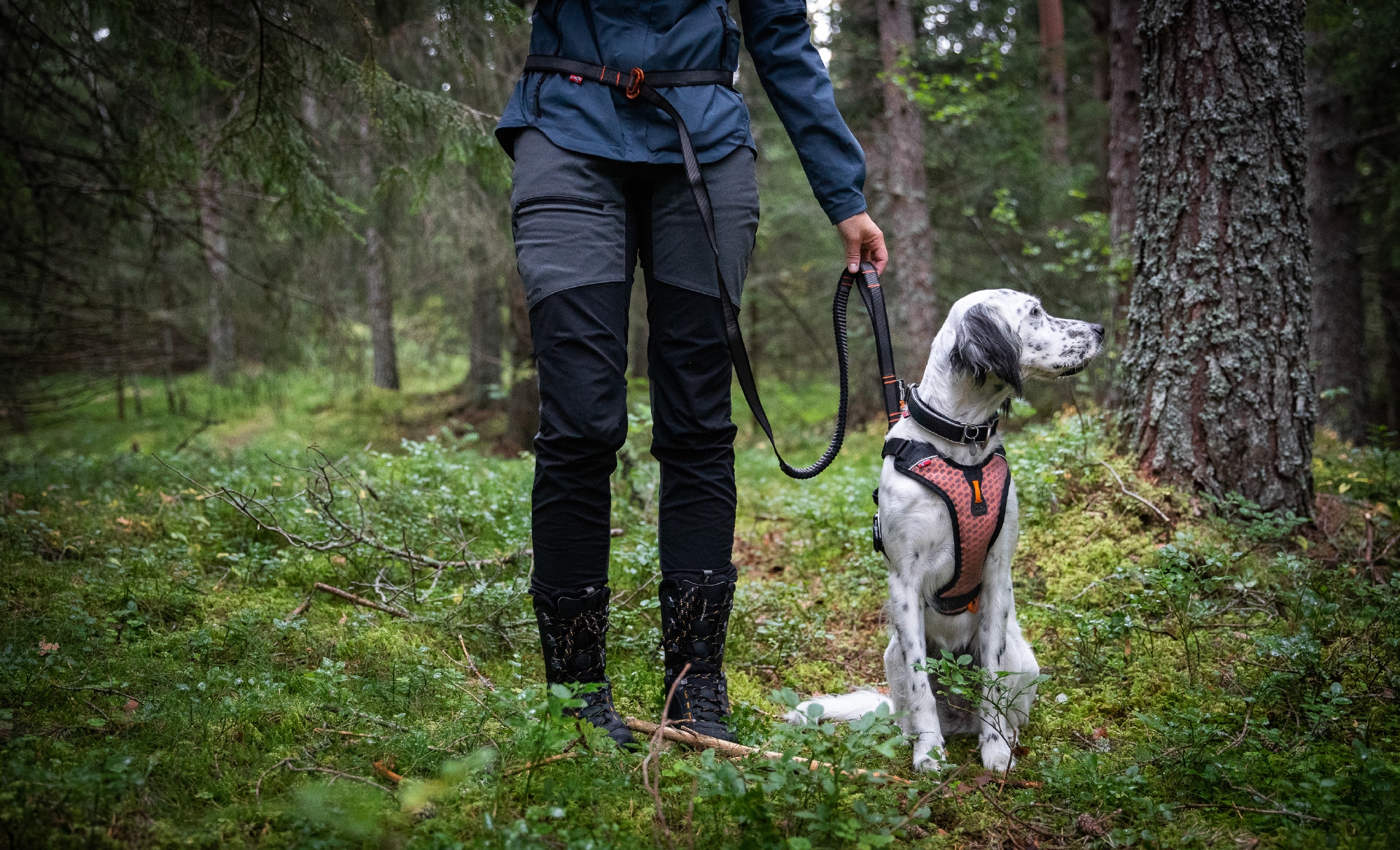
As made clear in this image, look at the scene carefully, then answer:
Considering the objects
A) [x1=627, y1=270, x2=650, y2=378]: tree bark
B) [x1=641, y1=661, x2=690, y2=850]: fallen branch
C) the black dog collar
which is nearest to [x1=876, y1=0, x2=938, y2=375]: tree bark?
[x1=627, y1=270, x2=650, y2=378]: tree bark

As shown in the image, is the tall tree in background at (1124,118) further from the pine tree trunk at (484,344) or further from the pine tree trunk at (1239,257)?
the pine tree trunk at (484,344)

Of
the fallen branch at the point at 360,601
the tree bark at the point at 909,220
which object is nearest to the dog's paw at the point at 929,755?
the fallen branch at the point at 360,601

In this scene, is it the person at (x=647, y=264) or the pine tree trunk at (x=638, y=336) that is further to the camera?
the pine tree trunk at (x=638, y=336)

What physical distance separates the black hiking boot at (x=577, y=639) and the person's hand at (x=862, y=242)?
1.23 metres

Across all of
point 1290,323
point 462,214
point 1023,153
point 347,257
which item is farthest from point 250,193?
point 1023,153

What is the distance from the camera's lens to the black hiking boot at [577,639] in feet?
7.33

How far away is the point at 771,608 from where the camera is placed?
3584 mm

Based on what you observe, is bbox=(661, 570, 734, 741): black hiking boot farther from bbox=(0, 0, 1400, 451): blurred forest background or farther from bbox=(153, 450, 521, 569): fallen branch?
bbox=(0, 0, 1400, 451): blurred forest background

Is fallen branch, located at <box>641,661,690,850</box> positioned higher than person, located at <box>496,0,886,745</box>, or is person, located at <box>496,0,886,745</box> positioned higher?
person, located at <box>496,0,886,745</box>

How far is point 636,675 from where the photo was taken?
8.93 feet

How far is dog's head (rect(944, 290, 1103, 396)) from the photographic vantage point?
8.52 ft

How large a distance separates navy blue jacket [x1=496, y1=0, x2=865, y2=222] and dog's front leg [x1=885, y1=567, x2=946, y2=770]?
1149 mm

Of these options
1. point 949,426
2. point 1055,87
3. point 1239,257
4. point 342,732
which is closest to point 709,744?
point 342,732

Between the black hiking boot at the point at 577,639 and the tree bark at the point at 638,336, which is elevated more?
the tree bark at the point at 638,336
